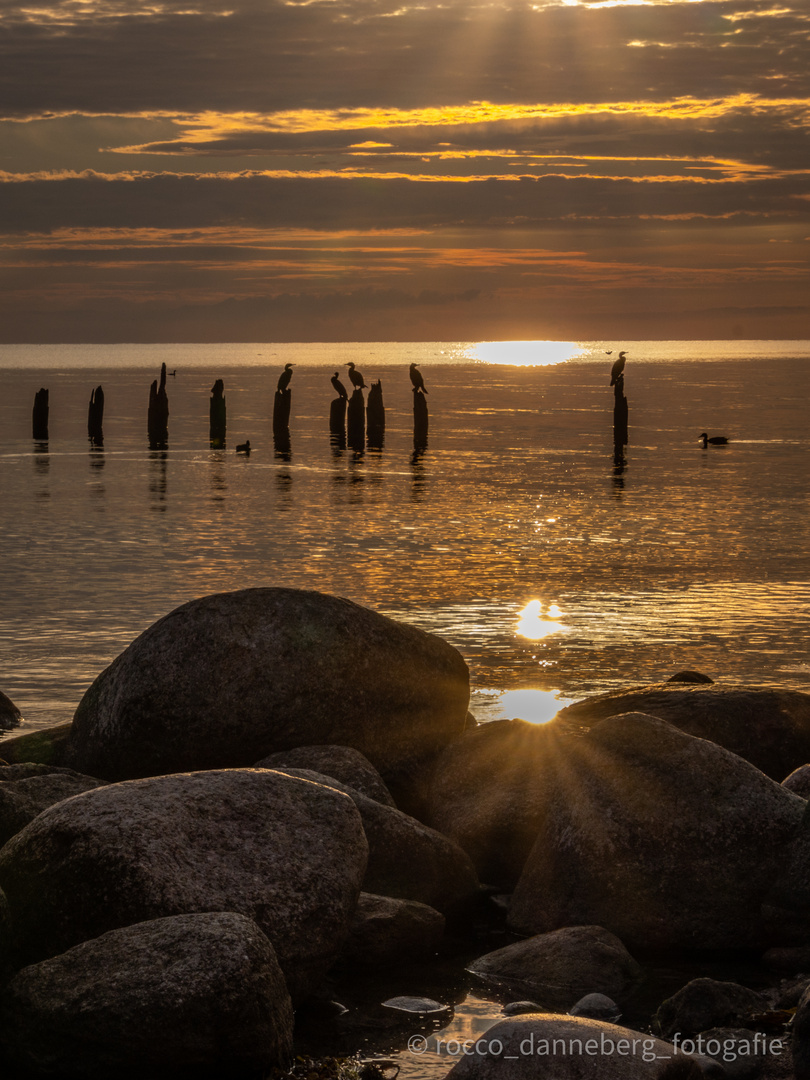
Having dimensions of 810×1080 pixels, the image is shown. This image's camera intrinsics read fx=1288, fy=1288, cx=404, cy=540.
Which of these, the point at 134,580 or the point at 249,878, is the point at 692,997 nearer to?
the point at 249,878

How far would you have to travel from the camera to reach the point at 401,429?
221 ft

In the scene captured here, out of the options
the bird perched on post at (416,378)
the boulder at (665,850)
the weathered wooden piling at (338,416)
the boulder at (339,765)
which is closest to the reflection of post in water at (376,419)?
the bird perched on post at (416,378)

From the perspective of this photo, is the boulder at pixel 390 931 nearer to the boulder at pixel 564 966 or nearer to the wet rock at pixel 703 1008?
the boulder at pixel 564 966

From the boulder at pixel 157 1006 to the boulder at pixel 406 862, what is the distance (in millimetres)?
2096

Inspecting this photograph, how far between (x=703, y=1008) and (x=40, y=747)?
249 inches

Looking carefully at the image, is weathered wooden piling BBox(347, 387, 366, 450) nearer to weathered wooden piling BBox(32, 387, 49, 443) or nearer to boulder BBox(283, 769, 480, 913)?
weathered wooden piling BBox(32, 387, 49, 443)

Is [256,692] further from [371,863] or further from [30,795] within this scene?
[30,795]

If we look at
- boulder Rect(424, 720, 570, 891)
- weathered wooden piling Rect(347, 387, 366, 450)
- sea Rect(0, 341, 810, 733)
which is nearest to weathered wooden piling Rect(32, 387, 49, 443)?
sea Rect(0, 341, 810, 733)

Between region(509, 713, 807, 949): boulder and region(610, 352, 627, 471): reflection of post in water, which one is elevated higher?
region(610, 352, 627, 471): reflection of post in water

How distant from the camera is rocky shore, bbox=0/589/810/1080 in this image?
582 centimetres

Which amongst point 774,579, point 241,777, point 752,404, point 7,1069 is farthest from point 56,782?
point 752,404

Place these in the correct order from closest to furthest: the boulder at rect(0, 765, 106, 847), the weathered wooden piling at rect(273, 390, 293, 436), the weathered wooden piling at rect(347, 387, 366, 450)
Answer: the boulder at rect(0, 765, 106, 847) → the weathered wooden piling at rect(347, 387, 366, 450) → the weathered wooden piling at rect(273, 390, 293, 436)

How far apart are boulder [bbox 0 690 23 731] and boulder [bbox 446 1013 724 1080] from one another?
8.03 meters

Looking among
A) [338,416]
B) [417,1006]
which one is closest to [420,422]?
[338,416]
